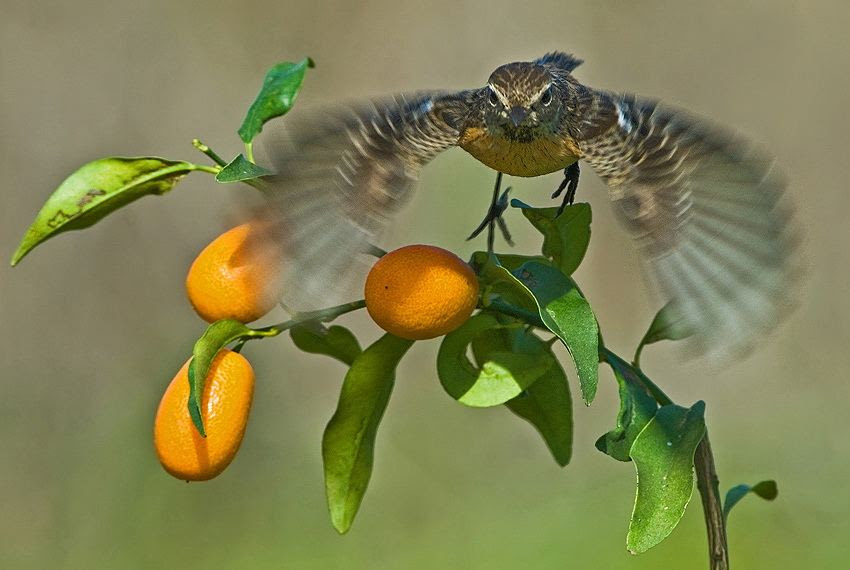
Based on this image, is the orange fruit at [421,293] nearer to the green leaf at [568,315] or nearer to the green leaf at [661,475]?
the green leaf at [568,315]

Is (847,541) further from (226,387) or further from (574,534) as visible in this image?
(226,387)

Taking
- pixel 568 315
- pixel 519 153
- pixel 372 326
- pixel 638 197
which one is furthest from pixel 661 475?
pixel 372 326

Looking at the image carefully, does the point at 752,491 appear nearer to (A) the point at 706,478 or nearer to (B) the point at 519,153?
(A) the point at 706,478

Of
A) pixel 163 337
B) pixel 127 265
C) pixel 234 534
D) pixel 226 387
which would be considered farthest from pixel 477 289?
pixel 127 265

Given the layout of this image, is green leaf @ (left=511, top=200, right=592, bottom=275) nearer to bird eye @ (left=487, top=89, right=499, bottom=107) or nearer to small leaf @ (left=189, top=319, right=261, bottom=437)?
small leaf @ (left=189, top=319, right=261, bottom=437)

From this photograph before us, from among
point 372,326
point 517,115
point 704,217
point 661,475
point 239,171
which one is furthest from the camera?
point 372,326

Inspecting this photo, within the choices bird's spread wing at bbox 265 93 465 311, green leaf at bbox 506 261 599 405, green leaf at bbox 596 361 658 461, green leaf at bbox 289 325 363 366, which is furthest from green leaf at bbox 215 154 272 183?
green leaf at bbox 596 361 658 461
